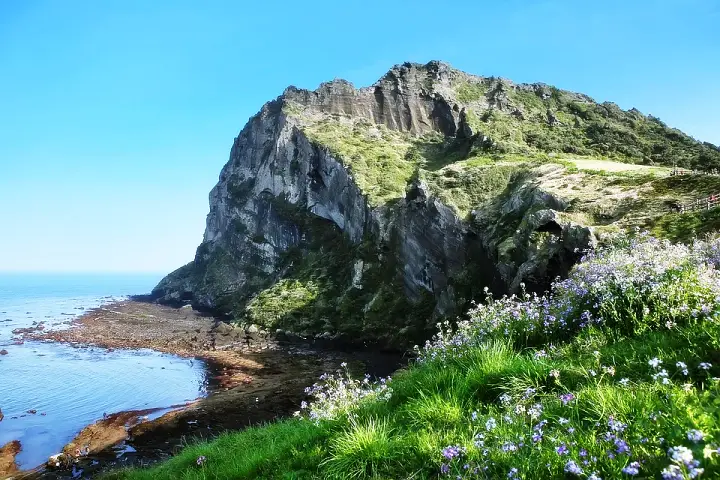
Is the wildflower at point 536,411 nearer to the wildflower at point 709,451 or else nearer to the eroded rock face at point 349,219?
the wildflower at point 709,451

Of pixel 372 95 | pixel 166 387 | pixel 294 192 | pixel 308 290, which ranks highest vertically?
pixel 372 95

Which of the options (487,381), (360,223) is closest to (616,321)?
(487,381)

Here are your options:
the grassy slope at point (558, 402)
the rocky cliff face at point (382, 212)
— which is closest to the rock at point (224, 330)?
the rocky cliff face at point (382, 212)

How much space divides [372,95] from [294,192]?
42256 mm

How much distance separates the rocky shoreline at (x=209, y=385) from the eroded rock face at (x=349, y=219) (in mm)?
15487

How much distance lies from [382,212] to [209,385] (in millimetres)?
43730

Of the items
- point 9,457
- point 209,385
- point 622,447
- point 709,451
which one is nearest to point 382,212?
point 209,385

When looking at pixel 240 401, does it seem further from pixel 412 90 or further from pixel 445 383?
pixel 412 90

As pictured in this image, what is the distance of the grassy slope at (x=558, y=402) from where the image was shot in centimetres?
362

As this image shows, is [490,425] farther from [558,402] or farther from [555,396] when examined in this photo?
[555,396]

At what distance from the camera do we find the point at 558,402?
4848 millimetres

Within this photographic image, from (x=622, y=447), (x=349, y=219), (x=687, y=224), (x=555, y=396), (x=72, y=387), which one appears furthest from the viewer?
(x=349, y=219)

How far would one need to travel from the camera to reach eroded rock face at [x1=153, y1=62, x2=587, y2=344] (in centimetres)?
5215

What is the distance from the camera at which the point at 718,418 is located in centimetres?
332
